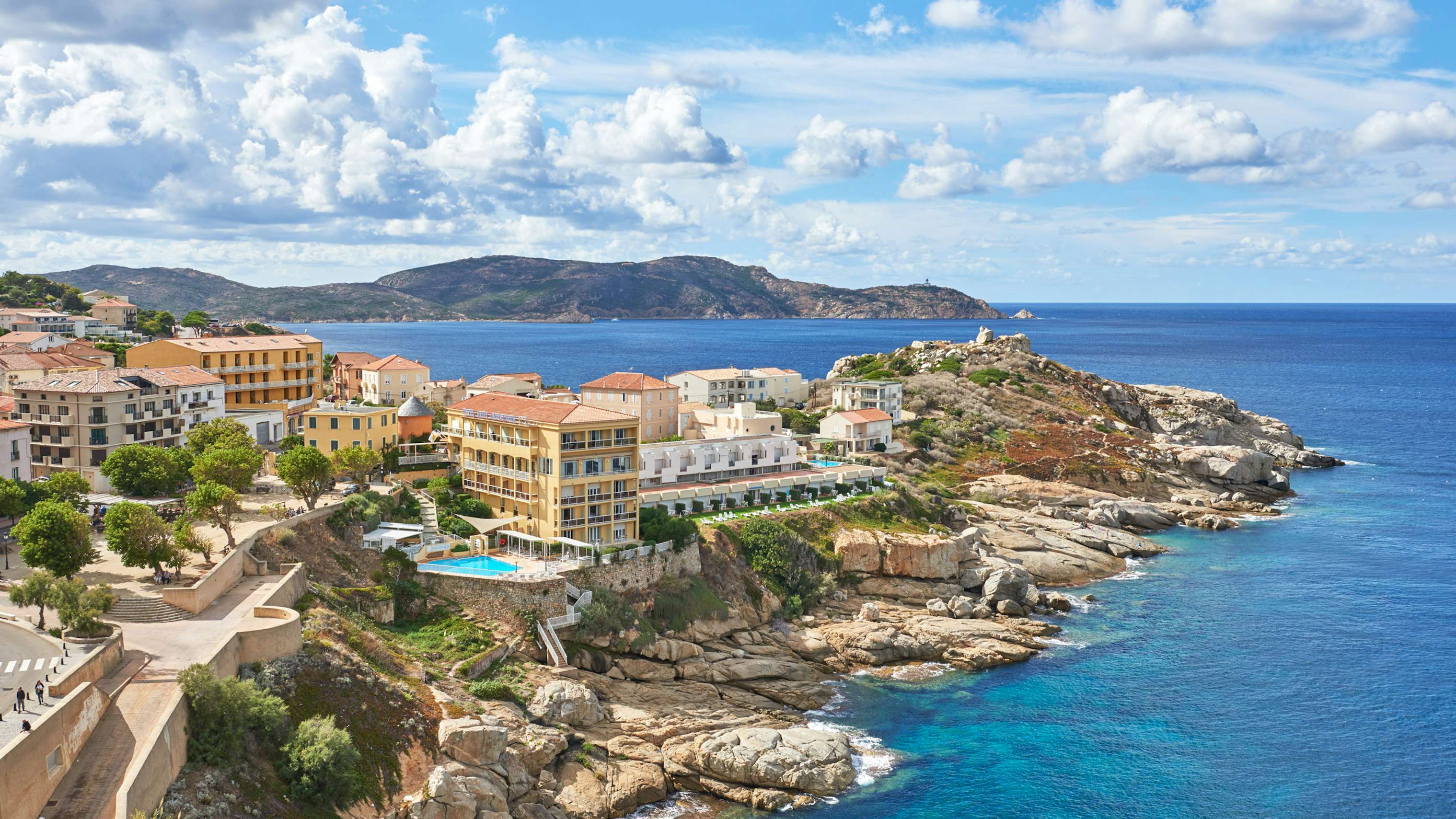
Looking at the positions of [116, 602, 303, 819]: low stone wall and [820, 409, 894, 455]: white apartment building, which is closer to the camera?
[116, 602, 303, 819]: low stone wall

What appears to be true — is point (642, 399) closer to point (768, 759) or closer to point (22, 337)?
point (768, 759)

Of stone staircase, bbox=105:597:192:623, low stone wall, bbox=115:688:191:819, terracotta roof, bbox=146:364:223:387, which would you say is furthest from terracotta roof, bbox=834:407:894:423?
low stone wall, bbox=115:688:191:819

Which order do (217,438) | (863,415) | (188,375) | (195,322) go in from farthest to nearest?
(195,322) → (863,415) → (188,375) → (217,438)

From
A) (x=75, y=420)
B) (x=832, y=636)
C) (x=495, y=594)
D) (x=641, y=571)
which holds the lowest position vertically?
(x=832, y=636)

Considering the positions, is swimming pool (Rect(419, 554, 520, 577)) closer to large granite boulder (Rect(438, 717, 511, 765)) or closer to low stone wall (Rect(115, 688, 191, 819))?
large granite boulder (Rect(438, 717, 511, 765))

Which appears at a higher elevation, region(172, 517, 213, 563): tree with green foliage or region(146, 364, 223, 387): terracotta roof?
region(146, 364, 223, 387): terracotta roof

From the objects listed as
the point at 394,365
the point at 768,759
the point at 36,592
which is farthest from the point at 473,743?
the point at 394,365
